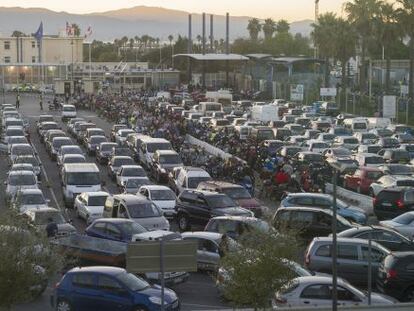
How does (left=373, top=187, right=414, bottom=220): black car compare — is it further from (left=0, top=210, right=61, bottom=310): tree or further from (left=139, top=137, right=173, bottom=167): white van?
(left=0, top=210, right=61, bottom=310): tree

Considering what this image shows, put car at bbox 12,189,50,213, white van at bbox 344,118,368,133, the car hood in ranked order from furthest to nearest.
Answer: white van at bbox 344,118,368,133 → car at bbox 12,189,50,213 → the car hood

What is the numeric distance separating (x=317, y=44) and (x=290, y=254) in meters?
76.4

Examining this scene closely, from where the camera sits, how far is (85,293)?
17094 mm

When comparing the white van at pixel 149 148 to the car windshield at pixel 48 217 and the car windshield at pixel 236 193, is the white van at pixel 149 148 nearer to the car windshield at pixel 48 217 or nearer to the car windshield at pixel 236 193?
the car windshield at pixel 236 193

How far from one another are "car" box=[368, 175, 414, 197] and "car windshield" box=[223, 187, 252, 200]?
506 centimetres

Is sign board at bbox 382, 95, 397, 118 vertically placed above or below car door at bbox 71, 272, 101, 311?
above

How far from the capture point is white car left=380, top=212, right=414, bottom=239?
24.2 meters

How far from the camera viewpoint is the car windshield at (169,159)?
122 feet

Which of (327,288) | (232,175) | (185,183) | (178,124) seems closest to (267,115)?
(178,124)

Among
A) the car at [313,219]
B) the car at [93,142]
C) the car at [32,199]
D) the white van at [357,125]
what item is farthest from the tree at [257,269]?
the white van at [357,125]

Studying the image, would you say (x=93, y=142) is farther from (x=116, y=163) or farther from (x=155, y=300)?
(x=155, y=300)

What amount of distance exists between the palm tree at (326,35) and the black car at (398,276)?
222 feet

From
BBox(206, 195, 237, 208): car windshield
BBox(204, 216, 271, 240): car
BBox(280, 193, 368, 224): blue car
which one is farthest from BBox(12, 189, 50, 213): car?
BBox(280, 193, 368, 224): blue car

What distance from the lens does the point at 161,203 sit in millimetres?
28969
